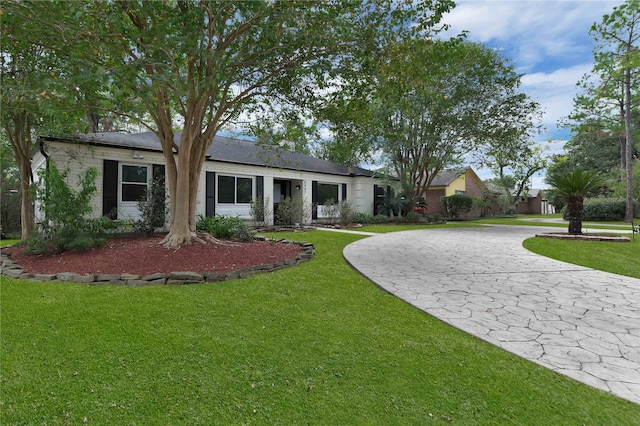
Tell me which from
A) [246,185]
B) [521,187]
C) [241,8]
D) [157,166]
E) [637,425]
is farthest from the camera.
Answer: [521,187]

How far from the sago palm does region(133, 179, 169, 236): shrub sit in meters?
13.7

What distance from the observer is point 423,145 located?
56.2 ft

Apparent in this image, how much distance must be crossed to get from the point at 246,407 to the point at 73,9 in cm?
549

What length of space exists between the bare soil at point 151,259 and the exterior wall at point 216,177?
1.96 metres

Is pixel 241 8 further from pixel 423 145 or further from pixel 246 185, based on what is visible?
pixel 423 145

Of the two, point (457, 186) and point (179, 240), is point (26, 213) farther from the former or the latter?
point (457, 186)

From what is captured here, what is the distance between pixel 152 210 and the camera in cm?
968

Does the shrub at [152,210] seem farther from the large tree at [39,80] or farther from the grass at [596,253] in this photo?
the grass at [596,253]

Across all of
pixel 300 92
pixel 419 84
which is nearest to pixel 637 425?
pixel 419 84

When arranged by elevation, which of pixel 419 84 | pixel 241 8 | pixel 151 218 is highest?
pixel 241 8

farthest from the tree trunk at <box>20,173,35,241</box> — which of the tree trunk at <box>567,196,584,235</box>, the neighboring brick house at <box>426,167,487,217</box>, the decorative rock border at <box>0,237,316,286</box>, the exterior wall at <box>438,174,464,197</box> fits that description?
the exterior wall at <box>438,174,464,197</box>

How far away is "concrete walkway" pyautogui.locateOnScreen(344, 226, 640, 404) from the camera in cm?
276

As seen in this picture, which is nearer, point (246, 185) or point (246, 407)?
point (246, 407)

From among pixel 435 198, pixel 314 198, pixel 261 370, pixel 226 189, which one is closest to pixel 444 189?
pixel 435 198
